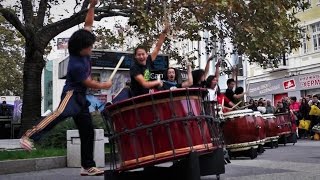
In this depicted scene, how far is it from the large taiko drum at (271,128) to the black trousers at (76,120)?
27.7 ft

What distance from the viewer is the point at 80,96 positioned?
5453 millimetres

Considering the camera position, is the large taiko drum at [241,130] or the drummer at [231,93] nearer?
the large taiko drum at [241,130]

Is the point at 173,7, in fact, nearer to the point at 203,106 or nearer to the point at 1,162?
the point at 1,162

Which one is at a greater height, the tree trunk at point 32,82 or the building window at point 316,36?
the building window at point 316,36

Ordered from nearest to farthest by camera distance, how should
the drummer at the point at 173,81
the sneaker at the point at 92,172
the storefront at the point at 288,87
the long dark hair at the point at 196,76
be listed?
the sneaker at the point at 92,172 → the drummer at the point at 173,81 → the long dark hair at the point at 196,76 → the storefront at the point at 288,87

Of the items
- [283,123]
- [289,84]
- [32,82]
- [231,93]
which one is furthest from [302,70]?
[231,93]

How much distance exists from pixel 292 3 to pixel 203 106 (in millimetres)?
11055

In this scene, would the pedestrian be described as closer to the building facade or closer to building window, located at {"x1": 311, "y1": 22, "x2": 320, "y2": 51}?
the building facade

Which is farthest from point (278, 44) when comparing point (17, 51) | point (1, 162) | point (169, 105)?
point (17, 51)

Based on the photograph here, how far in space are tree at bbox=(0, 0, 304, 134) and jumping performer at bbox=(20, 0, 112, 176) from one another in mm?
7846

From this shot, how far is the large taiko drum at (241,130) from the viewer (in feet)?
32.4

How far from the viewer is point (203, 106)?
564 cm

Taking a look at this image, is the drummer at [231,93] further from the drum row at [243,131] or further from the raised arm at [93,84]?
the raised arm at [93,84]

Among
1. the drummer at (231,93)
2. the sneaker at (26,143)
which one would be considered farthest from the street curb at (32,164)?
the sneaker at (26,143)
